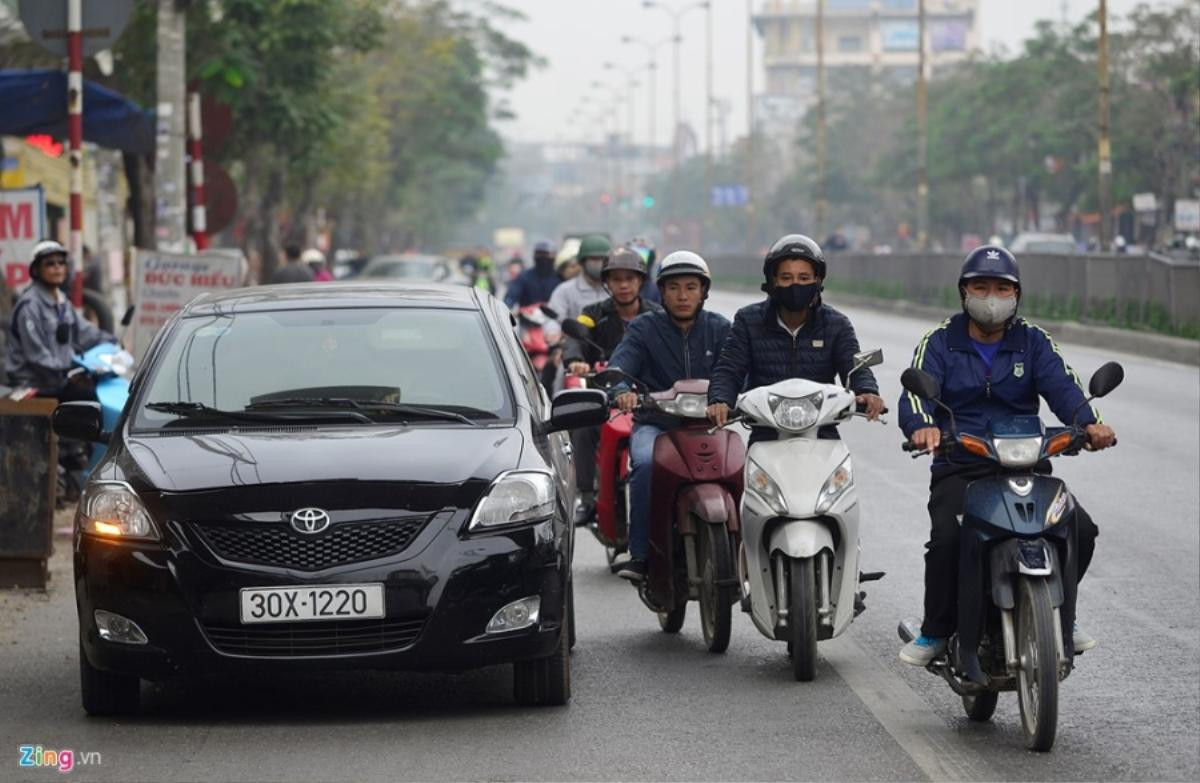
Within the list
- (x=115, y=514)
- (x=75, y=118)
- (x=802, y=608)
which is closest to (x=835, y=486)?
(x=802, y=608)

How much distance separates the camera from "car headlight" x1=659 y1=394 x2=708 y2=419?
881cm

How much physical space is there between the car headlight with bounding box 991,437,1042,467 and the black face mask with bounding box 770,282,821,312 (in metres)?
1.69

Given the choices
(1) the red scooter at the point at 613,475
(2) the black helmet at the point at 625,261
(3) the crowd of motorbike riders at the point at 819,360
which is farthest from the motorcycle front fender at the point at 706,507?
(2) the black helmet at the point at 625,261

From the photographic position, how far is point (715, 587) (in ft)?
28.5

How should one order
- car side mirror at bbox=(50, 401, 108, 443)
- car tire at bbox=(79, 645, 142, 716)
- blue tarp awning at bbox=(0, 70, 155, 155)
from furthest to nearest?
blue tarp awning at bbox=(0, 70, 155, 155), car side mirror at bbox=(50, 401, 108, 443), car tire at bbox=(79, 645, 142, 716)

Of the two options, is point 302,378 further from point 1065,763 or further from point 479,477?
point 1065,763

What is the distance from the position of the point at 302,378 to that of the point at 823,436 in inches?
77.3

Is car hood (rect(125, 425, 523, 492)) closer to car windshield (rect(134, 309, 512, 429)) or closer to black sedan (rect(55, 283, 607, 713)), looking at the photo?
black sedan (rect(55, 283, 607, 713))

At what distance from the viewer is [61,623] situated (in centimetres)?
1020

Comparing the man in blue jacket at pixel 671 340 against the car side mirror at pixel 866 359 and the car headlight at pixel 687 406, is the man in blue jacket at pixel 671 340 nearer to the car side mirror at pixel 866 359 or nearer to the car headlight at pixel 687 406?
the car headlight at pixel 687 406

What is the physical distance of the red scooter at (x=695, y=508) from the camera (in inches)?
341

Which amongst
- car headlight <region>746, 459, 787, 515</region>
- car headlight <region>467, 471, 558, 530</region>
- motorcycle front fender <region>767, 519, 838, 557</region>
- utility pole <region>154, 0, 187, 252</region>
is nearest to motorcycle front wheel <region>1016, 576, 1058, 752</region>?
motorcycle front fender <region>767, 519, 838, 557</region>

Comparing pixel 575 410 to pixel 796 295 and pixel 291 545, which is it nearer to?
pixel 796 295

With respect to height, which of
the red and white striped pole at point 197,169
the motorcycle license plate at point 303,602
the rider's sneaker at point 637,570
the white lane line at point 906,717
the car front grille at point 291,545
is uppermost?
the red and white striped pole at point 197,169
